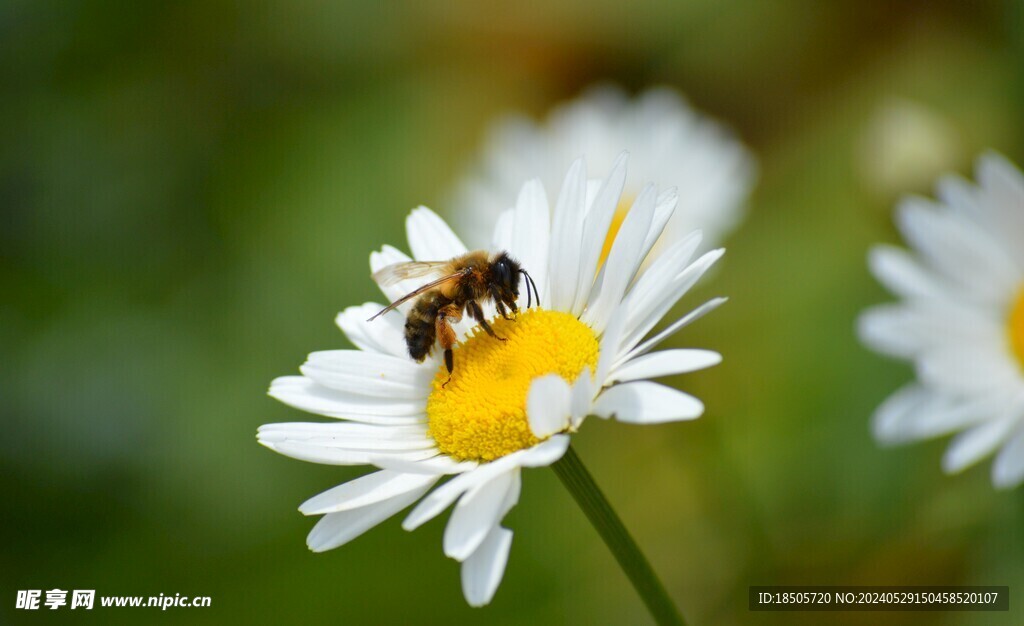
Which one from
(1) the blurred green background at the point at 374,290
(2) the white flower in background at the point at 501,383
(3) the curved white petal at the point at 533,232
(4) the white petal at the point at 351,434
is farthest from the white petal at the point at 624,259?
(1) the blurred green background at the point at 374,290

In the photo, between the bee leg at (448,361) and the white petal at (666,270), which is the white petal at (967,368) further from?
the bee leg at (448,361)

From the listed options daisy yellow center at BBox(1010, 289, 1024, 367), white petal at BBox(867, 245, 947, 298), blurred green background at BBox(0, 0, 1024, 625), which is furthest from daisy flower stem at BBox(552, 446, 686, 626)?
blurred green background at BBox(0, 0, 1024, 625)

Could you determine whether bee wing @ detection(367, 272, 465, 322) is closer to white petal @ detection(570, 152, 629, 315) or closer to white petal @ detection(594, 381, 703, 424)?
white petal @ detection(570, 152, 629, 315)

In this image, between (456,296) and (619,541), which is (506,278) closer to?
(456,296)

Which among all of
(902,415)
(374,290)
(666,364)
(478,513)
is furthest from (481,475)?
(374,290)

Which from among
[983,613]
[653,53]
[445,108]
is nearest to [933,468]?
[983,613]
